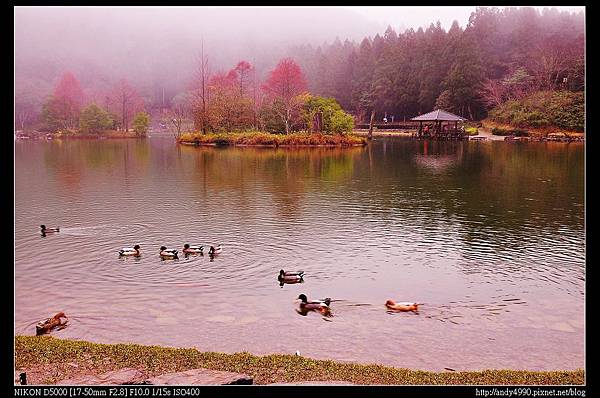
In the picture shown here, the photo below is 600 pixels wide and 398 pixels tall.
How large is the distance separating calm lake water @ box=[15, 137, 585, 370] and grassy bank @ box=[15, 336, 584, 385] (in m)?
0.66

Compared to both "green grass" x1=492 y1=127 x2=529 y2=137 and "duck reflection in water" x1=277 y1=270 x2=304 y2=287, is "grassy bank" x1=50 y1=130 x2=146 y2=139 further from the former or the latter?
"duck reflection in water" x1=277 y1=270 x2=304 y2=287

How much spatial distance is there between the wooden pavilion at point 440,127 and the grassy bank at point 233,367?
4749cm

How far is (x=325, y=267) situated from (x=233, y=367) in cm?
501

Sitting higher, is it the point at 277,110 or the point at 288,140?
the point at 277,110

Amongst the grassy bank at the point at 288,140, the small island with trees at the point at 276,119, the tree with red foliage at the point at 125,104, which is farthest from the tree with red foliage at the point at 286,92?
the tree with red foliage at the point at 125,104

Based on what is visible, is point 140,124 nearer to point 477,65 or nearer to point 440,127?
point 440,127

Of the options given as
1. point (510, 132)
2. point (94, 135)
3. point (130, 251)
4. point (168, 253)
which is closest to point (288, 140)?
point (510, 132)

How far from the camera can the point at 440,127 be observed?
5412cm

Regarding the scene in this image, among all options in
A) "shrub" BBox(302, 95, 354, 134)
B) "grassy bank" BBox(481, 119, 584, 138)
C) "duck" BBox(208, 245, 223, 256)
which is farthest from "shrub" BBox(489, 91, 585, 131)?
"duck" BBox(208, 245, 223, 256)

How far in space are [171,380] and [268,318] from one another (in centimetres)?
293

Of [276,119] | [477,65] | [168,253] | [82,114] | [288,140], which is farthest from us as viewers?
[82,114]

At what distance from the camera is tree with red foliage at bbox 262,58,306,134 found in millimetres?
47875

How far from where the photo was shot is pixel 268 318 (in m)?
8.05
